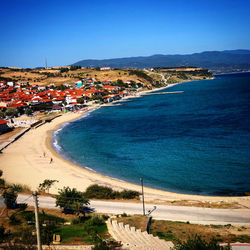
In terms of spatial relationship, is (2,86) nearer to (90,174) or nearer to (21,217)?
(90,174)

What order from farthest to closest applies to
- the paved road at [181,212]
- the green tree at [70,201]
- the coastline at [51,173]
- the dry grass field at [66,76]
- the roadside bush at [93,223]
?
the dry grass field at [66,76] → the coastline at [51,173] → the green tree at [70,201] → the paved road at [181,212] → the roadside bush at [93,223]

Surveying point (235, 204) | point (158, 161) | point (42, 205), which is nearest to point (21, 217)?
point (42, 205)

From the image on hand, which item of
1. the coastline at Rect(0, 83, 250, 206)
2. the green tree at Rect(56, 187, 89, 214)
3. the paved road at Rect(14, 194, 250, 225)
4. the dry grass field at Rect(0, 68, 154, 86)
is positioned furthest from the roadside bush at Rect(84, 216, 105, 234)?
the dry grass field at Rect(0, 68, 154, 86)

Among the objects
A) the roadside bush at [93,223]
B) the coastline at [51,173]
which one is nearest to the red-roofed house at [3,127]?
the coastline at [51,173]

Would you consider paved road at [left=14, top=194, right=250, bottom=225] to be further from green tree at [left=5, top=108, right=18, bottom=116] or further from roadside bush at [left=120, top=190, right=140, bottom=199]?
green tree at [left=5, top=108, right=18, bottom=116]

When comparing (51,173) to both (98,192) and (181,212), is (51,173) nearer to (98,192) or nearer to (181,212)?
(98,192)

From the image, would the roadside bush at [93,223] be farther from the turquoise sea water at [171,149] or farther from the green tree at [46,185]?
the turquoise sea water at [171,149]
